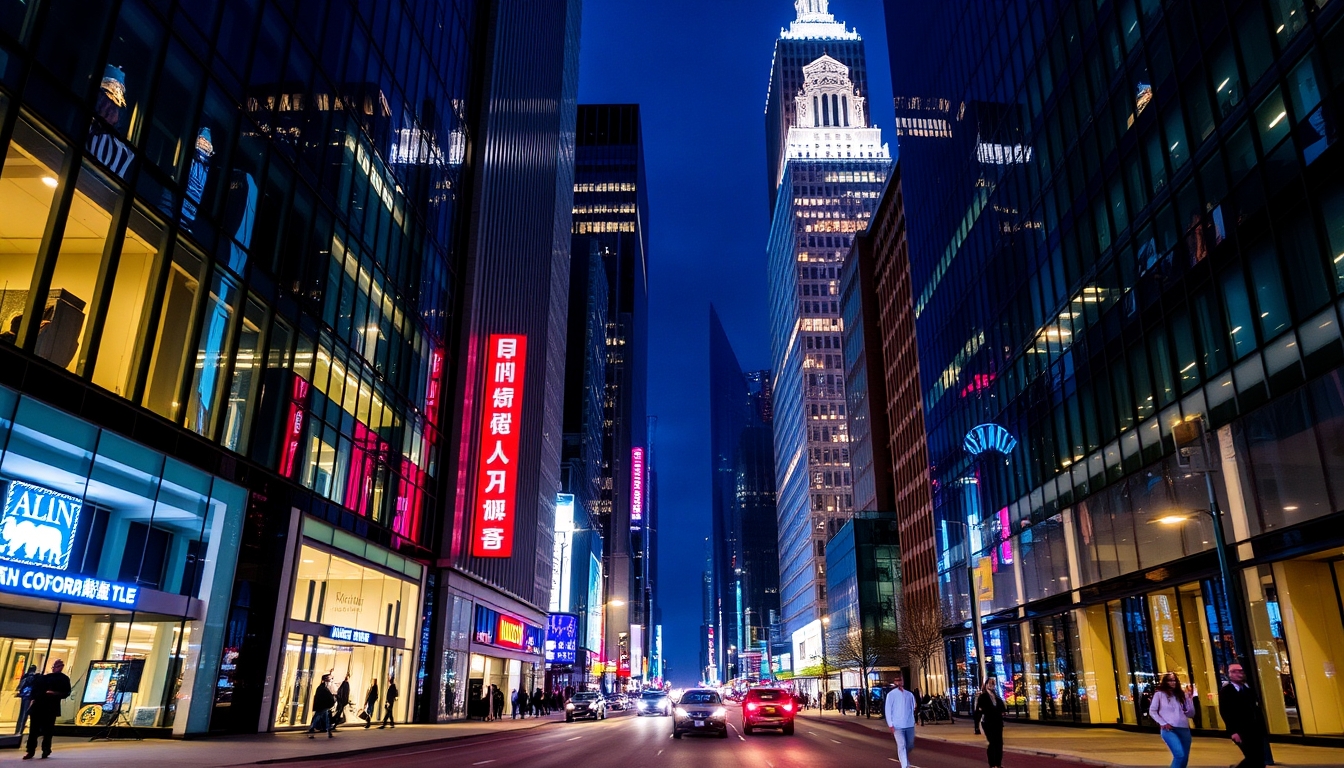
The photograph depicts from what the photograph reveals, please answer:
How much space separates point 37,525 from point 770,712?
26779 mm

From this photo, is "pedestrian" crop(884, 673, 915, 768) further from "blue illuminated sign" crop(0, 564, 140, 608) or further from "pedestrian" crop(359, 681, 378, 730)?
"pedestrian" crop(359, 681, 378, 730)

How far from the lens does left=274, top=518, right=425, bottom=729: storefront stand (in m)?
29.6

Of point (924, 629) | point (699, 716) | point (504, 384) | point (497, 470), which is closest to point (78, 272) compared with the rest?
point (699, 716)

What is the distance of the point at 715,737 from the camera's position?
108 ft

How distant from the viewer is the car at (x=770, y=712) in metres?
35.2

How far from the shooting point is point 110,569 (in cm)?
2127

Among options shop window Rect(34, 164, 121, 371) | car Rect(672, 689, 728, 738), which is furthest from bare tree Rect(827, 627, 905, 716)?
shop window Rect(34, 164, 121, 371)

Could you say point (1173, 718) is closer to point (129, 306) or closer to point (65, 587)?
point (65, 587)

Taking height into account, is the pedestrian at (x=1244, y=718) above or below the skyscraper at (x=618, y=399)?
below

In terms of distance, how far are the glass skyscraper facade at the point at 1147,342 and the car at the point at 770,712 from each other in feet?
29.8

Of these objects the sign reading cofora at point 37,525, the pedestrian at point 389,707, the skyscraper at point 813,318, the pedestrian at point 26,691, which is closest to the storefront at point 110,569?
the sign reading cofora at point 37,525

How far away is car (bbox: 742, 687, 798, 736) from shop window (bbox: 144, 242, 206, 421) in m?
24.6

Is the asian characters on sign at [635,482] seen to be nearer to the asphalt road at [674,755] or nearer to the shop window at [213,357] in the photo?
the asphalt road at [674,755]

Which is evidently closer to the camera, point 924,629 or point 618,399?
point 924,629
